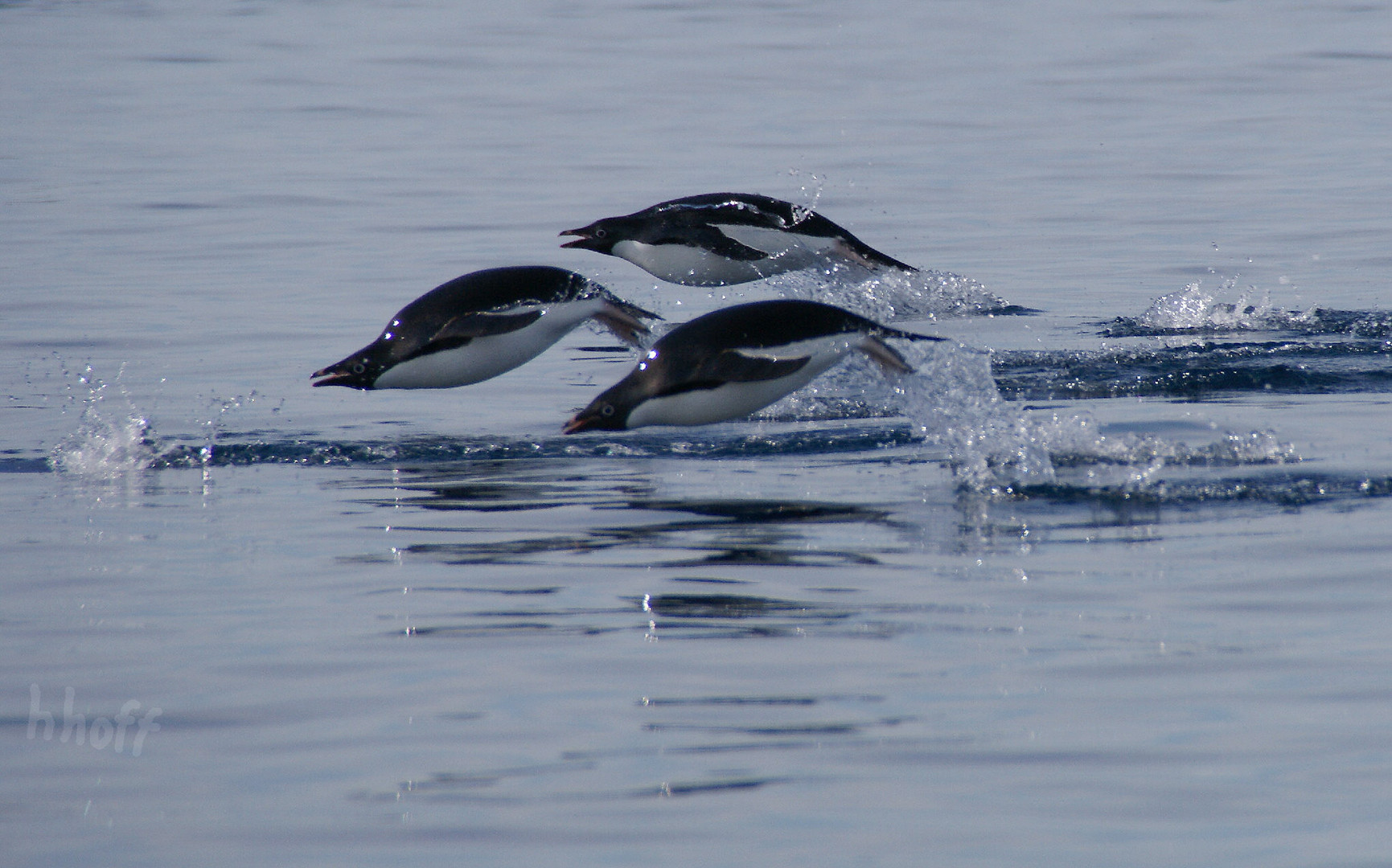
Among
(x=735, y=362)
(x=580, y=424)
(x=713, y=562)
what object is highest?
(x=735, y=362)

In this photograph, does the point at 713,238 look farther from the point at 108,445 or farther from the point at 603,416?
the point at 108,445

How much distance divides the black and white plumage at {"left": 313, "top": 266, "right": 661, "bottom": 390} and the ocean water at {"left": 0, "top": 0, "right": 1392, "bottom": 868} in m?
0.27

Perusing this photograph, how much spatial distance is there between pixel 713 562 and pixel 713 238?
16.0ft

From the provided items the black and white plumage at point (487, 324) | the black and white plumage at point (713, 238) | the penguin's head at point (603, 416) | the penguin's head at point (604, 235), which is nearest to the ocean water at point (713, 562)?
the penguin's head at point (603, 416)

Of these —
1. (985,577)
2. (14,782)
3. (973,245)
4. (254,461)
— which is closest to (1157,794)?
(985,577)

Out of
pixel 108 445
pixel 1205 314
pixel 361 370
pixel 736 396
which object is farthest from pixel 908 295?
pixel 108 445

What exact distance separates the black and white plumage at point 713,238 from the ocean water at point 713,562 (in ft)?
1.74

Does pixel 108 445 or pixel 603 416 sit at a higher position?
pixel 603 416

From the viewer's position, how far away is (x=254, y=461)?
7855mm

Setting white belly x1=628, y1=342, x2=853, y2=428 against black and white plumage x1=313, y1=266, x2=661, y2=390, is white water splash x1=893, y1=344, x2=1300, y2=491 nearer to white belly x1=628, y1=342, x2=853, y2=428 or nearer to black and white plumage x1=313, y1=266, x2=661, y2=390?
white belly x1=628, y1=342, x2=853, y2=428

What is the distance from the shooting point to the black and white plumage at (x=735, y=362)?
7520 mm

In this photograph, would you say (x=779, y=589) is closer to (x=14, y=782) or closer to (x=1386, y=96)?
(x=14, y=782)

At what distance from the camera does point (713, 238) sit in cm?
1048

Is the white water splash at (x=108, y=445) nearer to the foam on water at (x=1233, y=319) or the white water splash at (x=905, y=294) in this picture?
the white water splash at (x=905, y=294)
